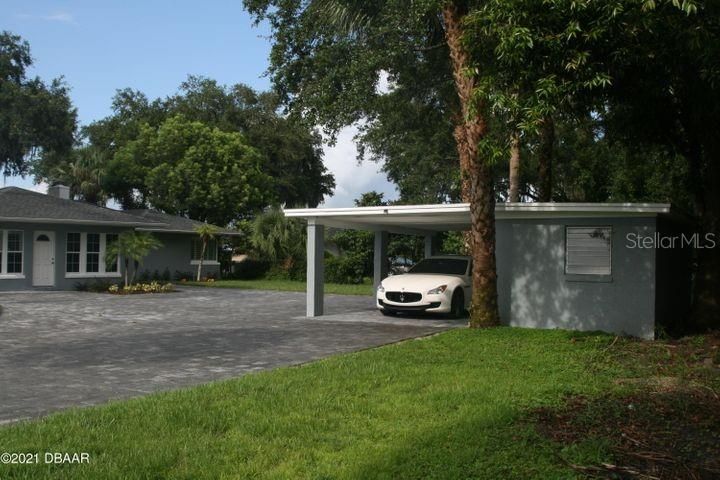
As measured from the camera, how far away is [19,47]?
128 ft

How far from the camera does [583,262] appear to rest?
13211mm

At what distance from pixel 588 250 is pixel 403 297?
438cm

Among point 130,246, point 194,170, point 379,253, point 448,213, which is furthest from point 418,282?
point 194,170

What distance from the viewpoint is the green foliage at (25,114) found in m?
36.7

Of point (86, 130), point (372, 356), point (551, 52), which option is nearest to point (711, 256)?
point (551, 52)

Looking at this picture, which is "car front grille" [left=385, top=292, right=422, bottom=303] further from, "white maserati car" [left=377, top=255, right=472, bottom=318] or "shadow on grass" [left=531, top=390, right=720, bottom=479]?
"shadow on grass" [left=531, top=390, right=720, bottom=479]

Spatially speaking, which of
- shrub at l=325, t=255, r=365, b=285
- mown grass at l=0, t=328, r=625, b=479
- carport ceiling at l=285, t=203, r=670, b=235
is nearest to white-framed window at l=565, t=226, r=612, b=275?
carport ceiling at l=285, t=203, r=670, b=235

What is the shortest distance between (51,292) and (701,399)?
2291cm

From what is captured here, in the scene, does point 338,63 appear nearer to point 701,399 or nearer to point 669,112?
point 669,112

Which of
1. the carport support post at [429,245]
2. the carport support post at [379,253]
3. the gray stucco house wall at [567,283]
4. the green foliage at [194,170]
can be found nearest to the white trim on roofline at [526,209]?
the gray stucco house wall at [567,283]

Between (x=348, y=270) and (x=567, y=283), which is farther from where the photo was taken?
(x=348, y=270)

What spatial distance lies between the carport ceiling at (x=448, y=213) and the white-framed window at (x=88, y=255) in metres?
13.3

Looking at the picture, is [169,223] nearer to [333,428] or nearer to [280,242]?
[280,242]

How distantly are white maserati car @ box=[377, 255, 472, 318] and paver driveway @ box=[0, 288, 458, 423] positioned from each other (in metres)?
0.39
